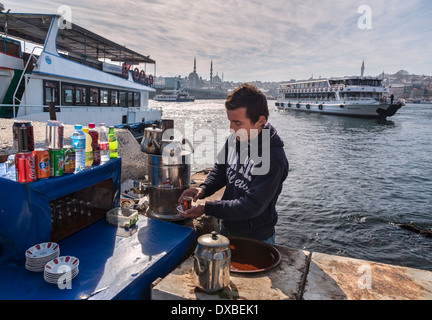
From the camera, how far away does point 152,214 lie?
357 centimetres

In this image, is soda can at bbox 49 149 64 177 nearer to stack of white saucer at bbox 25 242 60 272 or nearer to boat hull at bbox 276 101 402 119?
stack of white saucer at bbox 25 242 60 272

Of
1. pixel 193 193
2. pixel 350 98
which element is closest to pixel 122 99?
pixel 193 193

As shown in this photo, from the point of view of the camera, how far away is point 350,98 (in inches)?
2130

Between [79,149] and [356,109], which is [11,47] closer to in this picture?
[79,149]

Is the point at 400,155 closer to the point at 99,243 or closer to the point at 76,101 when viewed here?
the point at 76,101

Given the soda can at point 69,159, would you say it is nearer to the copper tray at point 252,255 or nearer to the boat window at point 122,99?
the copper tray at point 252,255

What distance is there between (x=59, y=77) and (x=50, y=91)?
84 cm

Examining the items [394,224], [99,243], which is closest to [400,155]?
[394,224]

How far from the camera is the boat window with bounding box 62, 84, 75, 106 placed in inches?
601

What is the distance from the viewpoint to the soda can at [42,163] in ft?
8.04

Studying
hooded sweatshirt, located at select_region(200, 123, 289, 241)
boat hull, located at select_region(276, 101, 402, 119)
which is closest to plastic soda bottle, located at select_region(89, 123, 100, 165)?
hooded sweatshirt, located at select_region(200, 123, 289, 241)

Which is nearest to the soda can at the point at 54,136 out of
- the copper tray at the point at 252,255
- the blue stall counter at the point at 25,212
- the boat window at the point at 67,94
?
the blue stall counter at the point at 25,212

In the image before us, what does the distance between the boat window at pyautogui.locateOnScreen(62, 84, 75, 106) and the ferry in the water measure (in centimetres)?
4785
